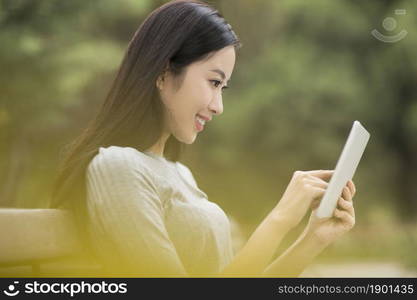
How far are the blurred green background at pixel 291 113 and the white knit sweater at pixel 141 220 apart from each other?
5.95 m

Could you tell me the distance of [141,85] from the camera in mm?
1259

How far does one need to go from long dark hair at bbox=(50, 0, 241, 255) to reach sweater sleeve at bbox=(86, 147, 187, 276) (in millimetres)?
36

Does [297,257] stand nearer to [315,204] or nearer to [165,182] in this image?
[315,204]

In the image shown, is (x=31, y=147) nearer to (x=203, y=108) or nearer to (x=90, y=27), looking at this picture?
(x=90, y=27)

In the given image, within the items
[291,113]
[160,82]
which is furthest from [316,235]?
[291,113]

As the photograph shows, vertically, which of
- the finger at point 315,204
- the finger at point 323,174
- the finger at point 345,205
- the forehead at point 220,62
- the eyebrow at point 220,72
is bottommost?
the finger at point 345,205

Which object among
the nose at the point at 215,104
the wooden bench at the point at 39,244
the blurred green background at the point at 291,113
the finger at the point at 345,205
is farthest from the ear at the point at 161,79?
the blurred green background at the point at 291,113

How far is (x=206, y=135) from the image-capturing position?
28.7 feet

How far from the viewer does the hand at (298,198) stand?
1.21 metres

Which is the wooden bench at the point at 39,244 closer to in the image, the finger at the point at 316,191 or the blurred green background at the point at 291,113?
the finger at the point at 316,191

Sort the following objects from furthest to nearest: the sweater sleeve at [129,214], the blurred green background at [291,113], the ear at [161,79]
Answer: the blurred green background at [291,113] → the ear at [161,79] → the sweater sleeve at [129,214]

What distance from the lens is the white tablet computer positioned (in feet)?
3.90

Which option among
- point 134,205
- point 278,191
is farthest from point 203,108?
point 278,191

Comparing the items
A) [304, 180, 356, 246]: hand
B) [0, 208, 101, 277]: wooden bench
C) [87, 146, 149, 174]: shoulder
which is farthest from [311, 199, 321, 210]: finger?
[0, 208, 101, 277]: wooden bench
